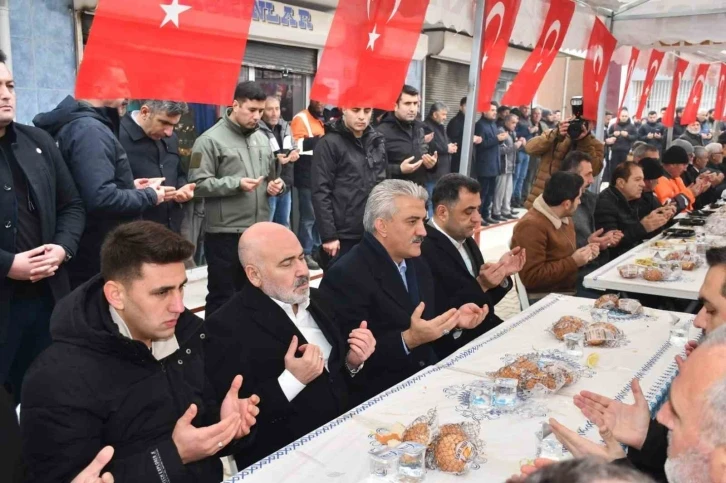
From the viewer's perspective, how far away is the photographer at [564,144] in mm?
6164

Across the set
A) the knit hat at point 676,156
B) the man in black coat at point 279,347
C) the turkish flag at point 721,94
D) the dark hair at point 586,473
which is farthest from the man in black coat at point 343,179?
the turkish flag at point 721,94

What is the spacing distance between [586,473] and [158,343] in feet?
4.98

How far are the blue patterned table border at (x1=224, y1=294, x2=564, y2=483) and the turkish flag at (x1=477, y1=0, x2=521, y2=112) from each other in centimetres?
155

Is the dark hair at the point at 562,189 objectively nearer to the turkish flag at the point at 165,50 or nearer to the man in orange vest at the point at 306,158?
the turkish flag at the point at 165,50

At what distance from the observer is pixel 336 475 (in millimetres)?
1683

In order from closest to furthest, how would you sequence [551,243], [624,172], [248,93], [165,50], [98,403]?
[98,403]
[165,50]
[551,243]
[248,93]
[624,172]

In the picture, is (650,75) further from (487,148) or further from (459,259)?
(459,259)

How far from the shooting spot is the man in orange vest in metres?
6.68

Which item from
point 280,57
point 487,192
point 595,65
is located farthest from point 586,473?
point 487,192

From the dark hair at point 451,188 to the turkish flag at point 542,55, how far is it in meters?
1.18

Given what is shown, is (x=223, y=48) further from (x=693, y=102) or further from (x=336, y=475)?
(x=693, y=102)

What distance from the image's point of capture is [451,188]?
358 centimetres

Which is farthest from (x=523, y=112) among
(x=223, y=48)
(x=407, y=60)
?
(x=223, y=48)

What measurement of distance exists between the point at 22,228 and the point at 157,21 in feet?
3.66
